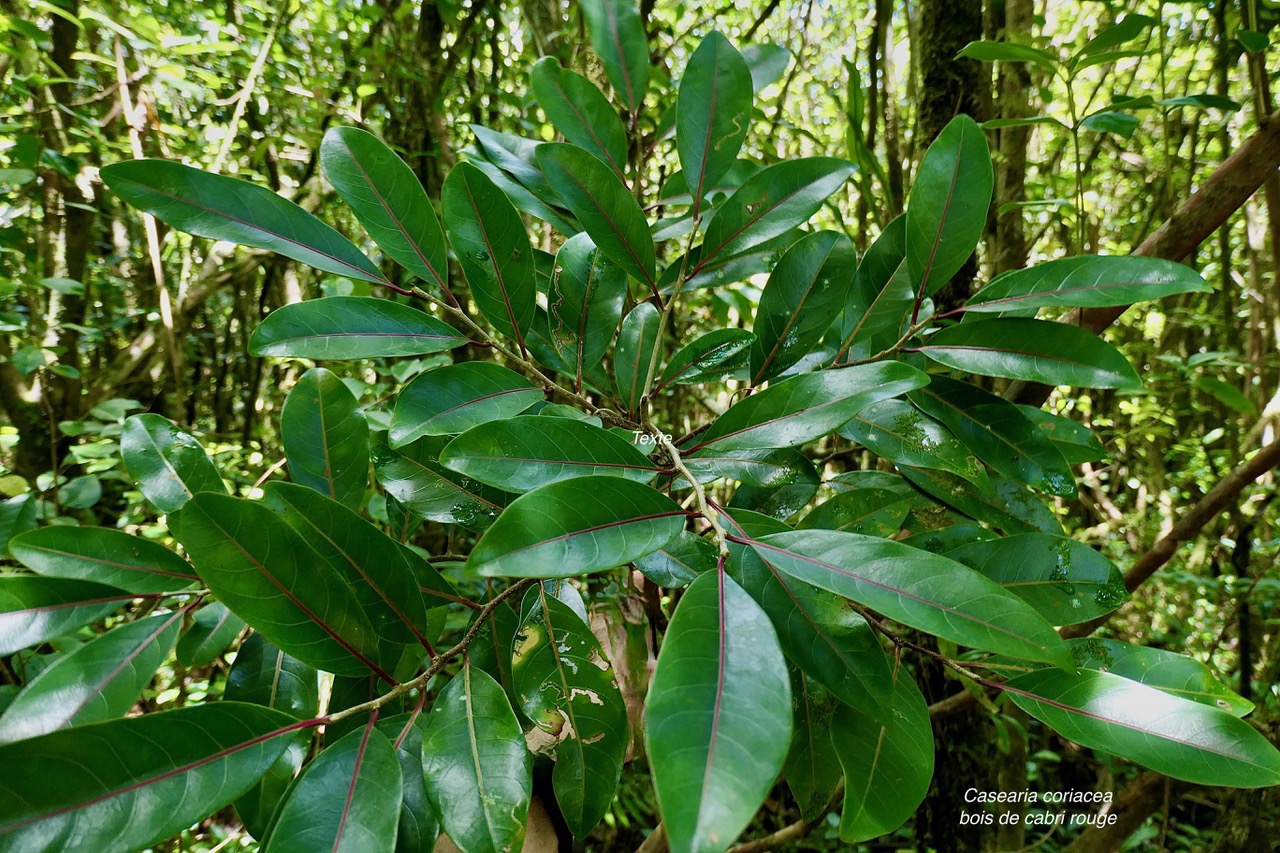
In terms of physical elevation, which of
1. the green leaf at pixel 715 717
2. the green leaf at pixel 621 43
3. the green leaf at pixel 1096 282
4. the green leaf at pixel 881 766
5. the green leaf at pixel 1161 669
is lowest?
the green leaf at pixel 881 766

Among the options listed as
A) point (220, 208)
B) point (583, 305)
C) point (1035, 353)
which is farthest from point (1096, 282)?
point (220, 208)

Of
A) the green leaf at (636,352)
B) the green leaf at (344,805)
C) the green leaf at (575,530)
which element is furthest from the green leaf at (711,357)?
the green leaf at (344,805)

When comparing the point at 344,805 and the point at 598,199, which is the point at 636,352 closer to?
the point at 598,199

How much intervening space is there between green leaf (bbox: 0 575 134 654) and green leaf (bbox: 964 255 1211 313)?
25.9 inches

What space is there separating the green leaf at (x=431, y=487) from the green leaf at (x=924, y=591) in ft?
0.81

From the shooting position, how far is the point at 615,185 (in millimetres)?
464

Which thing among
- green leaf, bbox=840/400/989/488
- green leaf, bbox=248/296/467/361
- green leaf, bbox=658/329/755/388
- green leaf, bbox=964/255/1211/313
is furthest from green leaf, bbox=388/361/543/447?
green leaf, bbox=964/255/1211/313

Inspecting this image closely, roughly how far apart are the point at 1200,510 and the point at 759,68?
879 mm

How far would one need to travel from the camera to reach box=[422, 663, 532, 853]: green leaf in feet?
1.08

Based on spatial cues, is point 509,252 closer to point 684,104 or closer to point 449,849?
point 684,104

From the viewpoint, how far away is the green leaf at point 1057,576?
453mm

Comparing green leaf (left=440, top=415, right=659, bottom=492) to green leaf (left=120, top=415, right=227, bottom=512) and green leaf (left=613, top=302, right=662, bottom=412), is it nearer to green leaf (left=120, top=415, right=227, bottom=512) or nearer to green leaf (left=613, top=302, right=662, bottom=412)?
green leaf (left=613, top=302, right=662, bottom=412)

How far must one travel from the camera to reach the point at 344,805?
1.05 ft

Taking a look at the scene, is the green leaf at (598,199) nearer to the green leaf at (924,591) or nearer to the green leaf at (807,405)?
the green leaf at (807,405)
